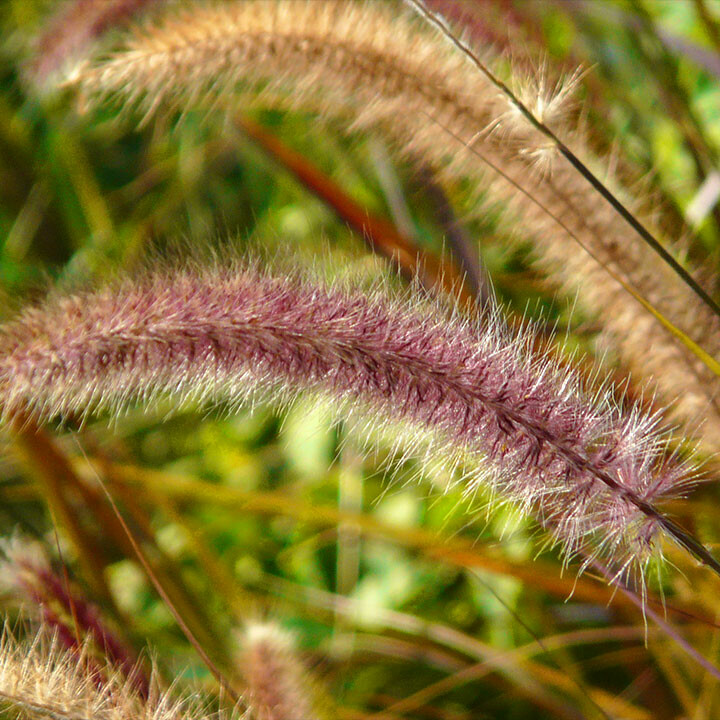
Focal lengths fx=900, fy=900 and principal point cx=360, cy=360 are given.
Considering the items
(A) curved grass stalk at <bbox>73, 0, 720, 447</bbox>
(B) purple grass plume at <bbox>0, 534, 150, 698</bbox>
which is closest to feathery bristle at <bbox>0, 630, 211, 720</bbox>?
(B) purple grass plume at <bbox>0, 534, 150, 698</bbox>

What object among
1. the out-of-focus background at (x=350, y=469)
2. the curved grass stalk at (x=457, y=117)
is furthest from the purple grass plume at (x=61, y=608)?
the curved grass stalk at (x=457, y=117)

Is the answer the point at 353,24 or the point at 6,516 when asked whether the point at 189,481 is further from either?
the point at 353,24

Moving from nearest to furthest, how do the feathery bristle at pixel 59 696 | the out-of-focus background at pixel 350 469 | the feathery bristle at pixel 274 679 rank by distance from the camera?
the feathery bristle at pixel 59 696 → the feathery bristle at pixel 274 679 → the out-of-focus background at pixel 350 469

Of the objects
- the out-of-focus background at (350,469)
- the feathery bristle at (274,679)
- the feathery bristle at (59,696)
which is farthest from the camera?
the out-of-focus background at (350,469)

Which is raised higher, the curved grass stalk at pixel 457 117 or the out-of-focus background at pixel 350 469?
the curved grass stalk at pixel 457 117

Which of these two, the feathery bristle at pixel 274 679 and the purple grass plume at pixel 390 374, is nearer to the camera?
the purple grass plume at pixel 390 374

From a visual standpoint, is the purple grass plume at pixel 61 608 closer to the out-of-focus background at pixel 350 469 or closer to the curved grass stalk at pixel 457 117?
the out-of-focus background at pixel 350 469

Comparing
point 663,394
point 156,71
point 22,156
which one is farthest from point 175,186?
point 663,394

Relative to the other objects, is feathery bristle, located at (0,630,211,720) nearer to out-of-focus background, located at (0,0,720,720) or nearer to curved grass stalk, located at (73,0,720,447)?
out-of-focus background, located at (0,0,720,720)
